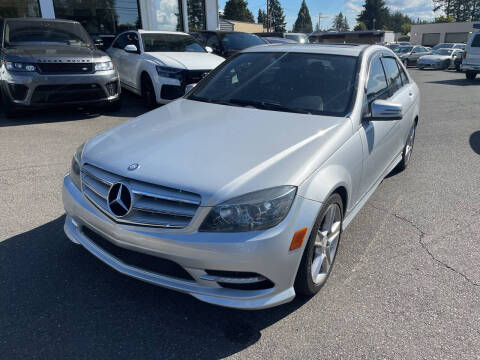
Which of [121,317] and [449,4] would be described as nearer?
[121,317]

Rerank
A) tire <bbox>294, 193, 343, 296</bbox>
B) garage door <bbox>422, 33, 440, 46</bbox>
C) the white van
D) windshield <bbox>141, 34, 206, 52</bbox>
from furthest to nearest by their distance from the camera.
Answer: garage door <bbox>422, 33, 440, 46</bbox> → the white van → windshield <bbox>141, 34, 206, 52</bbox> → tire <bbox>294, 193, 343, 296</bbox>

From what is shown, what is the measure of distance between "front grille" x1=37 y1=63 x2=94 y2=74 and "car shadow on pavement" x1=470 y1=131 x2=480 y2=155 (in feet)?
22.1

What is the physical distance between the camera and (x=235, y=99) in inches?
141

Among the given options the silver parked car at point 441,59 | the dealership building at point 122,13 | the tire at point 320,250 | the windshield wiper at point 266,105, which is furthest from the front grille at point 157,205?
the silver parked car at point 441,59

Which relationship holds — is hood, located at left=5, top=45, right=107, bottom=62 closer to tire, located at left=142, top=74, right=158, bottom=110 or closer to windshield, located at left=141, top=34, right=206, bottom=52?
tire, located at left=142, top=74, right=158, bottom=110

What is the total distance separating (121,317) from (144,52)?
7.04 meters

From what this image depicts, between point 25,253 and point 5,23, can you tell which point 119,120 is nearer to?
point 5,23

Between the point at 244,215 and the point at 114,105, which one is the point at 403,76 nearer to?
the point at 244,215

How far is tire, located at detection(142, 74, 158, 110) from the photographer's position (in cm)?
805

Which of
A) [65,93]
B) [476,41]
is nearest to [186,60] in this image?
[65,93]

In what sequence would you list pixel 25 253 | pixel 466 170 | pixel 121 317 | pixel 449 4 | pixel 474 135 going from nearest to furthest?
1. pixel 121 317
2. pixel 25 253
3. pixel 466 170
4. pixel 474 135
5. pixel 449 4

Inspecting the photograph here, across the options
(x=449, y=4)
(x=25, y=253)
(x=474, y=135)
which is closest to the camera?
(x=25, y=253)

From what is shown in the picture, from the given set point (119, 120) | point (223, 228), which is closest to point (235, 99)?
point (223, 228)

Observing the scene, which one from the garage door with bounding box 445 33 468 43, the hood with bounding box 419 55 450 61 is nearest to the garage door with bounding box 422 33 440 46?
the garage door with bounding box 445 33 468 43
